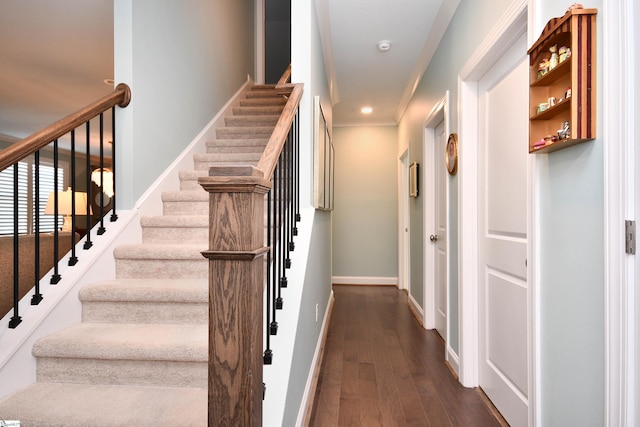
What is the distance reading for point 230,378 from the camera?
3.06 ft

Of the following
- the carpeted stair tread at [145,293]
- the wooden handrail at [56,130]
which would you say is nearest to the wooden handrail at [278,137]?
the carpeted stair tread at [145,293]

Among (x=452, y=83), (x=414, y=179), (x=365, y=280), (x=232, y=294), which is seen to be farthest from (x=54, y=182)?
(x=365, y=280)

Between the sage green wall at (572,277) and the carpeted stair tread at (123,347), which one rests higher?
the sage green wall at (572,277)

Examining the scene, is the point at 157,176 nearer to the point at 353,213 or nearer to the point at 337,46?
the point at 337,46

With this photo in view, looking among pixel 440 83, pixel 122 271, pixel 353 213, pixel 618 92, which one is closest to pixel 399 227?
pixel 353 213

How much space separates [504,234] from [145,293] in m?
1.90

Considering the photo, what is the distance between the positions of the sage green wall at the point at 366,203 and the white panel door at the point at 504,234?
360cm

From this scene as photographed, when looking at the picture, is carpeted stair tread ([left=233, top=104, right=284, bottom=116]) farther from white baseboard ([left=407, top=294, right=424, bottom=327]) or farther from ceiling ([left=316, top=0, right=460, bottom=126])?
white baseboard ([left=407, top=294, right=424, bottom=327])

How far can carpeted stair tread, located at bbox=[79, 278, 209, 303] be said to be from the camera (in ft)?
5.83

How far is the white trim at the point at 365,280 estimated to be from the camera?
591 cm

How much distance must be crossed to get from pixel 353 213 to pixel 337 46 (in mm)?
3071

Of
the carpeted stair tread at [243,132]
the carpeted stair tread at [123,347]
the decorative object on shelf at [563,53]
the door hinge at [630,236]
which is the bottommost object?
the carpeted stair tread at [123,347]

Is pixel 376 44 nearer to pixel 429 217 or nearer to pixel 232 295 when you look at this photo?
pixel 429 217

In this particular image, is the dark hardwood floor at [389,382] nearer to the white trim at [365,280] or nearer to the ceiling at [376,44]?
the white trim at [365,280]
